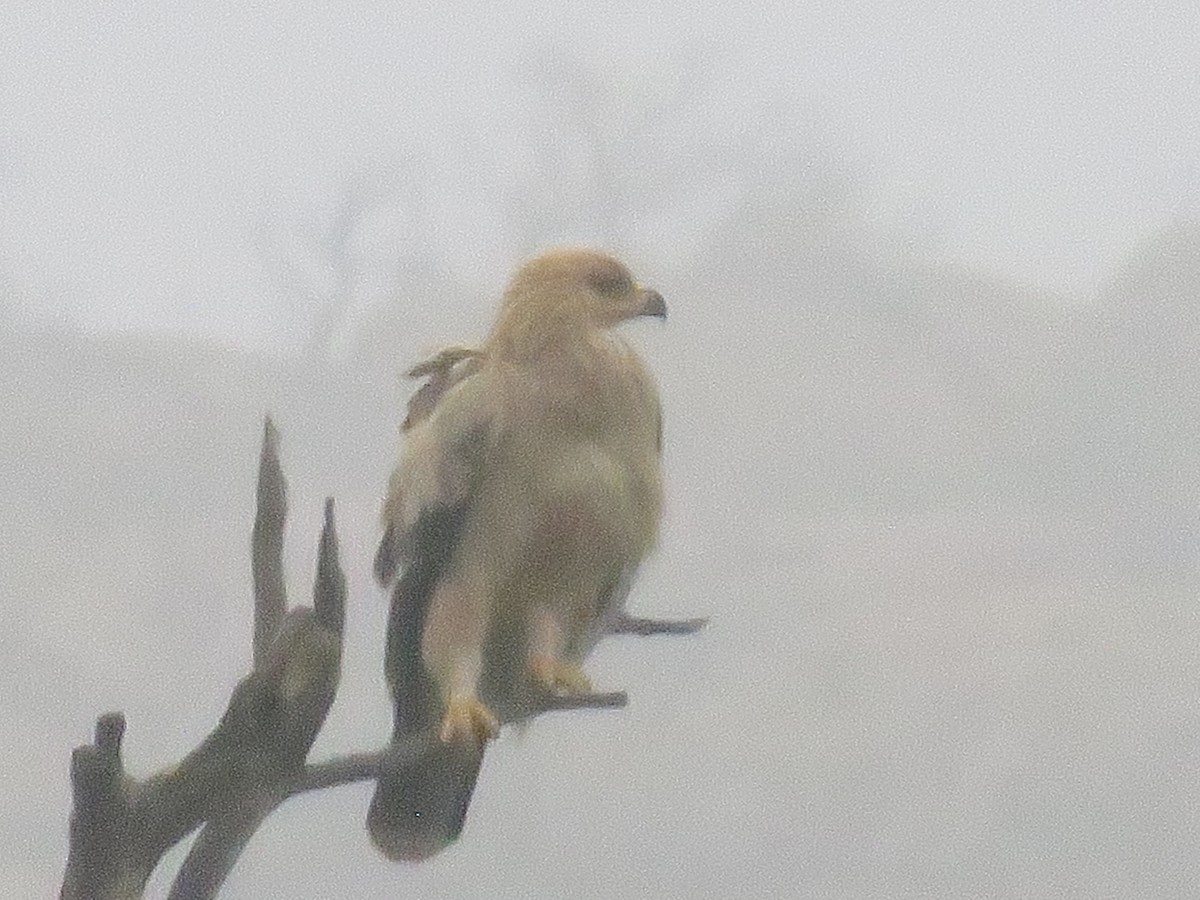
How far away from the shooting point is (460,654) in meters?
2.47

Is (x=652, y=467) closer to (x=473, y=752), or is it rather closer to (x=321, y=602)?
(x=473, y=752)

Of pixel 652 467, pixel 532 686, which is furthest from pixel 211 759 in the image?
pixel 652 467

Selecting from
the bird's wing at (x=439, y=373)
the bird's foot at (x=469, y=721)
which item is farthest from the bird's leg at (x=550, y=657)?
the bird's wing at (x=439, y=373)

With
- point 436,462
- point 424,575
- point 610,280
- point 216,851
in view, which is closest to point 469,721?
point 424,575

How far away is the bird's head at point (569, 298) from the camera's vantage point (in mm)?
2572

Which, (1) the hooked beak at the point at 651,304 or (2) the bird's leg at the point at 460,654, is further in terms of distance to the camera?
(1) the hooked beak at the point at 651,304

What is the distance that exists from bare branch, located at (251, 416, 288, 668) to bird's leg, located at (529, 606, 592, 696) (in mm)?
519

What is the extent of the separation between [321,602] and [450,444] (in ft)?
2.06

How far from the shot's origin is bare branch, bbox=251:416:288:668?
2066 millimetres

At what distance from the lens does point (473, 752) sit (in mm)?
2395

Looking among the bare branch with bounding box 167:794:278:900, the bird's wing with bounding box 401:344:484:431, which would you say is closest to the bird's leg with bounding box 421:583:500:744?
the bird's wing with bounding box 401:344:484:431

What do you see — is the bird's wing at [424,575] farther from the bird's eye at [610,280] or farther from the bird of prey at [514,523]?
the bird's eye at [610,280]

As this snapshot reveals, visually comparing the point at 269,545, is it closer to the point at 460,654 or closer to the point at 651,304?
the point at 460,654

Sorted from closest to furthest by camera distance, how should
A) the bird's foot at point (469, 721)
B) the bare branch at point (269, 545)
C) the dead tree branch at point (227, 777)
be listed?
1. the dead tree branch at point (227, 777)
2. the bare branch at point (269, 545)
3. the bird's foot at point (469, 721)
